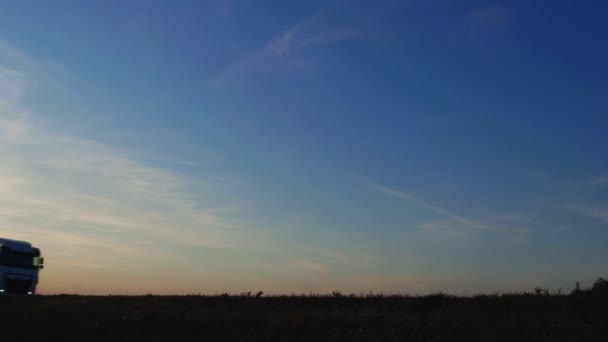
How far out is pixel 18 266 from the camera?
46.2m

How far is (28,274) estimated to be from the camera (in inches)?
1841

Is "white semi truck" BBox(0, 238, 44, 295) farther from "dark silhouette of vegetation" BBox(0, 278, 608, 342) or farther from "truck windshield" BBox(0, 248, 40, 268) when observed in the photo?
"dark silhouette of vegetation" BBox(0, 278, 608, 342)

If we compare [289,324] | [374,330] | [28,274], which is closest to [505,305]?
[374,330]

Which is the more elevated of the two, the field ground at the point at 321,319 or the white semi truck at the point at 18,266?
the white semi truck at the point at 18,266

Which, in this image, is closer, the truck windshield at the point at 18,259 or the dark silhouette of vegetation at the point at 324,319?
the dark silhouette of vegetation at the point at 324,319

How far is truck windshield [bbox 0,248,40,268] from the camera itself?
149 feet

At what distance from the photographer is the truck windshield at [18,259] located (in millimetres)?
45272

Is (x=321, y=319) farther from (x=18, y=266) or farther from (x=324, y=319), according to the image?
(x=18, y=266)

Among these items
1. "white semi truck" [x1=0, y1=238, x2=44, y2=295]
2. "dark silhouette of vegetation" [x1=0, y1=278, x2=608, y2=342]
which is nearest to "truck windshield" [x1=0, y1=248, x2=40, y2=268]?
"white semi truck" [x1=0, y1=238, x2=44, y2=295]

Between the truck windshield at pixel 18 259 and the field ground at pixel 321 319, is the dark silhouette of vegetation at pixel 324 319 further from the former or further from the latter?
the truck windshield at pixel 18 259

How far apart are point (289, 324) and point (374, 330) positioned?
12.0ft

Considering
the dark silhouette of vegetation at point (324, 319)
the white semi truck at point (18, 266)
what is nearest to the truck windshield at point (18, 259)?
the white semi truck at point (18, 266)

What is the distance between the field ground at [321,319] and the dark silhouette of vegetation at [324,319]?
0.13 ft

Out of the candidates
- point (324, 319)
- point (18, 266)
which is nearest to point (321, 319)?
point (324, 319)
